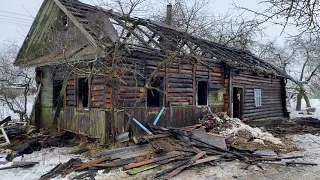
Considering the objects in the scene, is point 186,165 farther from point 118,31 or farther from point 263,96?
point 263,96

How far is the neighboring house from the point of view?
30.6 ft

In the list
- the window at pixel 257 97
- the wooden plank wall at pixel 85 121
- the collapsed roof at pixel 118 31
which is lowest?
the wooden plank wall at pixel 85 121

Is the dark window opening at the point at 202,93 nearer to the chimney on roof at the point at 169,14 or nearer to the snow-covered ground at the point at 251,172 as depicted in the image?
the snow-covered ground at the point at 251,172

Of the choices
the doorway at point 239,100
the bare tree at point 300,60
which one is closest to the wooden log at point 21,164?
the doorway at point 239,100

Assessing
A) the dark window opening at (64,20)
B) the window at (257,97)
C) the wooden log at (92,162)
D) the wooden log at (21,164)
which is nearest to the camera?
the wooden log at (92,162)

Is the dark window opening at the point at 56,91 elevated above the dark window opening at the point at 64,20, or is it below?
below

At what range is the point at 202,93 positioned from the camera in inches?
516

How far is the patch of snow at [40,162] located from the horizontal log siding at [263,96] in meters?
9.01

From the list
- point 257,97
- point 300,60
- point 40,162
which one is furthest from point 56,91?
point 300,60

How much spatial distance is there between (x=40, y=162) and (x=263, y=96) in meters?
13.2

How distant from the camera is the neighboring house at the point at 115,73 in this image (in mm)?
9312

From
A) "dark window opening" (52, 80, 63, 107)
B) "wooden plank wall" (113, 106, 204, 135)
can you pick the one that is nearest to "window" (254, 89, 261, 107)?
"wooden plank wall" (113, 106, 204, 135)

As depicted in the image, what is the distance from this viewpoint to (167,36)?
12711mm

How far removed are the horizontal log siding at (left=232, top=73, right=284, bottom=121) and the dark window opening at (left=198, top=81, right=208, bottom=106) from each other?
6.53ft
